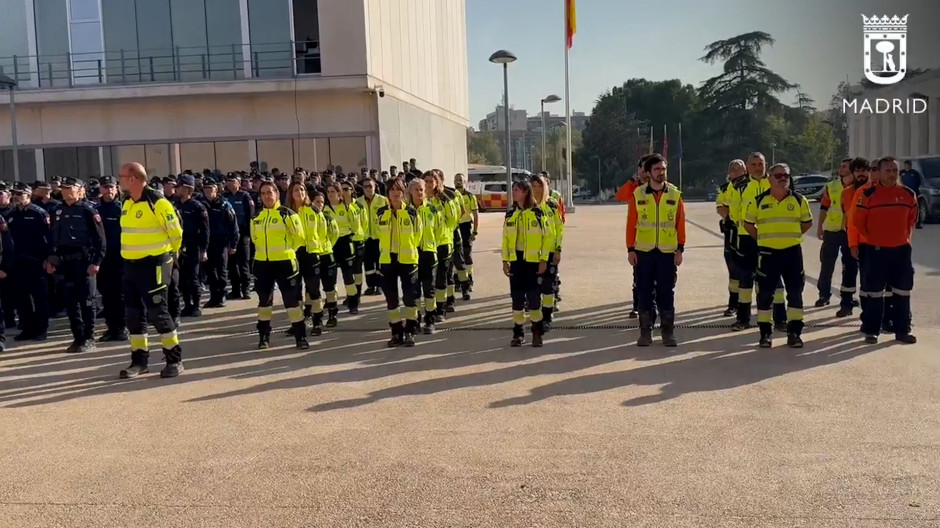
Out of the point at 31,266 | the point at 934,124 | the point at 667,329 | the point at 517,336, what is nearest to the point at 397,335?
the point at 517,336

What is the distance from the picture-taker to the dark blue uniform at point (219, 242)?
42.3 ft

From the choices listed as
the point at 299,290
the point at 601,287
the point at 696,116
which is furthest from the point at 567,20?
the point at 696,116

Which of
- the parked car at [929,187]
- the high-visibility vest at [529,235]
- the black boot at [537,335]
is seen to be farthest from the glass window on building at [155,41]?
the parked car at [929,187]

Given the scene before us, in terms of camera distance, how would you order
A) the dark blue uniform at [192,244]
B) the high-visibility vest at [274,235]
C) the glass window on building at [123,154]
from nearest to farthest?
the high-visibility vest at [274,235], the dark blue uniform at [192,244], the glass window on building at [123,154]

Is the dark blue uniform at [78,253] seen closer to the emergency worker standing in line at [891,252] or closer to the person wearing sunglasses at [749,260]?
the person wearing sunglasses at [749,260]

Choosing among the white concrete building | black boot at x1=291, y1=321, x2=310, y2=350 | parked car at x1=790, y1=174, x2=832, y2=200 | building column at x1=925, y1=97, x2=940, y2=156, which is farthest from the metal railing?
building column at x1=925, y1=97, x2=940, y2=156

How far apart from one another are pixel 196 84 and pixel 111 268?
705 inches

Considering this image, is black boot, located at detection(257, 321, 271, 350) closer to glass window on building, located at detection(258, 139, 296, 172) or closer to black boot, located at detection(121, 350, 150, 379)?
black boot, located at detection(121, 350, 150, 379)

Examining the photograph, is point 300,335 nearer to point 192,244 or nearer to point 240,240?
point 192,244

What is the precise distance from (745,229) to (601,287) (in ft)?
14.8

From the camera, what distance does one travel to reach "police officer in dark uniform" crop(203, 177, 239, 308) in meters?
12.9

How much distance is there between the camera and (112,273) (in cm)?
1045

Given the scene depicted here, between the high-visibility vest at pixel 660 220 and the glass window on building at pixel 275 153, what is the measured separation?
20.6 metres

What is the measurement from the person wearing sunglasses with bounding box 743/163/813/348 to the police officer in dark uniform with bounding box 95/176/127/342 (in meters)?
7.51
